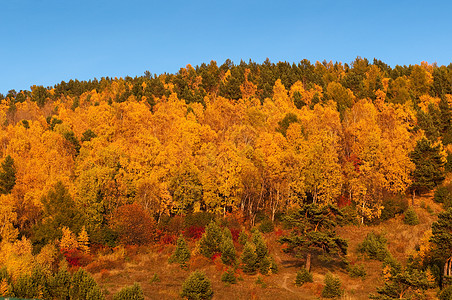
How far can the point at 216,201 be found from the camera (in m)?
58.8

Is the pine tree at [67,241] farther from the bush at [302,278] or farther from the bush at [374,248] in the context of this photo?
the bush at [374,248]

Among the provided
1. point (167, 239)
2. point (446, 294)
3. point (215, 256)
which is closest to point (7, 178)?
point (167, 239)

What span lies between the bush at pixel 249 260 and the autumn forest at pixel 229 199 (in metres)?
0.13

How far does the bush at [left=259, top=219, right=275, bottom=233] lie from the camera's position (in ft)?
189

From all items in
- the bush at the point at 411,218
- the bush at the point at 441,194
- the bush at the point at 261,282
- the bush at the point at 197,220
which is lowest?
the bush at the point at 261,282

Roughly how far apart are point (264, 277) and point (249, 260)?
242 cm

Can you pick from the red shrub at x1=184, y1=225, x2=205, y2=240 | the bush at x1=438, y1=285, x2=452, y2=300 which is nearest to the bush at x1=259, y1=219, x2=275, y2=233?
the red shrub at x1=184, y1=225, x2=205, y2=240


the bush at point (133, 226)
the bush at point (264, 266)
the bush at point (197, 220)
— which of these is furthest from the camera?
the bush at point (197, 220)

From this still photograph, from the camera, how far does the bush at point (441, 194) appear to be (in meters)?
62.1

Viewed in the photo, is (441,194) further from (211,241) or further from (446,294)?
(211,241)

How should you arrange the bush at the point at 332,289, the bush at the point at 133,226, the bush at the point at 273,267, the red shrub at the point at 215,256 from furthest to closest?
the bush at the point at 133,226 < the red shrub at the point at 215,256 < the bush at the point at 273,267 < the bush at the point at 332,289

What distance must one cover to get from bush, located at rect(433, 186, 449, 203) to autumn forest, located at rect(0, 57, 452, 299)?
168mm

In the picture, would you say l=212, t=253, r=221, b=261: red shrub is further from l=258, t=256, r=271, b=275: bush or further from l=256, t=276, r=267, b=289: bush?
l=256, t=276, r=267, b=289: bush

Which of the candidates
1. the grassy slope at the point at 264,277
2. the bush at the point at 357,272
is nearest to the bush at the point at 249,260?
the grassy slope at the point at 264,277
